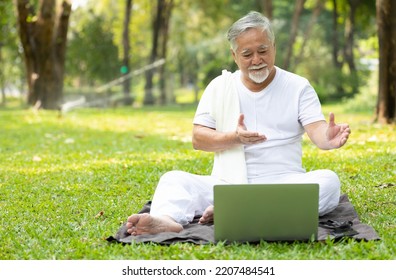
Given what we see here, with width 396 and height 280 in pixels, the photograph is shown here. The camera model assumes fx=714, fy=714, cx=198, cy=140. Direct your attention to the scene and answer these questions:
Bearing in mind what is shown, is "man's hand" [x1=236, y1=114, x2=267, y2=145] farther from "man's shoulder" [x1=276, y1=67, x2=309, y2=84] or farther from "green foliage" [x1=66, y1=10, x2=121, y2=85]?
"green foliage" [x1=66, y1=10, x2=121, y2=85]

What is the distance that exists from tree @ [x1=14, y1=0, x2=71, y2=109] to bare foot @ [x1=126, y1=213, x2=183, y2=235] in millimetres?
14786

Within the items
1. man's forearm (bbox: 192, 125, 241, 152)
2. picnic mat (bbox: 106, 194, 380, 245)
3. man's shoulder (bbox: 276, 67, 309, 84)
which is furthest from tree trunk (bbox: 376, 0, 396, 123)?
man's forearm (bbox: 192, 125, 241, 152)

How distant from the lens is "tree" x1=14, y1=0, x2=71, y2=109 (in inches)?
729

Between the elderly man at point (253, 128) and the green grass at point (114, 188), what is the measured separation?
0.49 meters

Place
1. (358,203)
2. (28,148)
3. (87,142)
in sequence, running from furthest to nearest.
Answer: (87,142) < (28,148) < (358,203)

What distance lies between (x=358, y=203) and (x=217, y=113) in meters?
1.41

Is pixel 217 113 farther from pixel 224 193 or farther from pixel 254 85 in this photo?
pixel 224 193

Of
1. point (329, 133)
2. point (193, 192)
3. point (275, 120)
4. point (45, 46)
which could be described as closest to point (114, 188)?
point (193, 192)

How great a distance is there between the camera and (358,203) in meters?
5.53

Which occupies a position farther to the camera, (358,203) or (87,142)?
(87,142)

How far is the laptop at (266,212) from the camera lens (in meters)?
4.04

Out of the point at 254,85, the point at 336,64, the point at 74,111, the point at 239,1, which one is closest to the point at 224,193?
A: the point at 254,85
